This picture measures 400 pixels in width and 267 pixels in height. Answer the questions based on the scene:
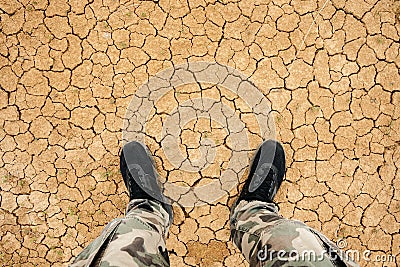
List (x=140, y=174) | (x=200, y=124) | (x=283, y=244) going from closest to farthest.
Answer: (x=283, y=244), (x=140, y=174), (x=200, y=124)

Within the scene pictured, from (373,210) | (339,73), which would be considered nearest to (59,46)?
(339,73)

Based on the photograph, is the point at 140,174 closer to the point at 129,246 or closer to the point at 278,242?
the point at 129,246

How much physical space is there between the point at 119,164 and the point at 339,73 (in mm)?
1589

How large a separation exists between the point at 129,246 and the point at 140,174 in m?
0.82

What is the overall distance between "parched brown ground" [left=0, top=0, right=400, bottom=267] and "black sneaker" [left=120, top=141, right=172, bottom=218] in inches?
4.0

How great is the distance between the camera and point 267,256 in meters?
1.63

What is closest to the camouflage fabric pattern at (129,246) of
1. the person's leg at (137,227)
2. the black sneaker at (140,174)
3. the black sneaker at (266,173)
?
the person's leg at (137,227)

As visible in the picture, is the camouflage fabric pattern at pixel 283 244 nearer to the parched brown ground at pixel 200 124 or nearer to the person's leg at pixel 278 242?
the person's leg at pixel 278 242

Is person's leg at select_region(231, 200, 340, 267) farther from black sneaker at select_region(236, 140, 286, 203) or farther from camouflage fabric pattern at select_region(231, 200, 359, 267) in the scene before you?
black sneaker at select_region(236, 140, 286, 203)

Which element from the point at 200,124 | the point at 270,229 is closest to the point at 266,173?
the point at 200,124

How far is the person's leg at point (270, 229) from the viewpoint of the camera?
1.56 m

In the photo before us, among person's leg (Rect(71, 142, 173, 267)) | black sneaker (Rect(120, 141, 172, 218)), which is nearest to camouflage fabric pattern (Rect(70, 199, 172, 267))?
person's leg (Rect(71, 142, 173, 267))


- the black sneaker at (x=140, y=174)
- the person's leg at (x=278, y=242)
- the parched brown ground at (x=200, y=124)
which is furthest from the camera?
the parched brown ground at (x=200, y=124)

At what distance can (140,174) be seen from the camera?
2.40 metres
